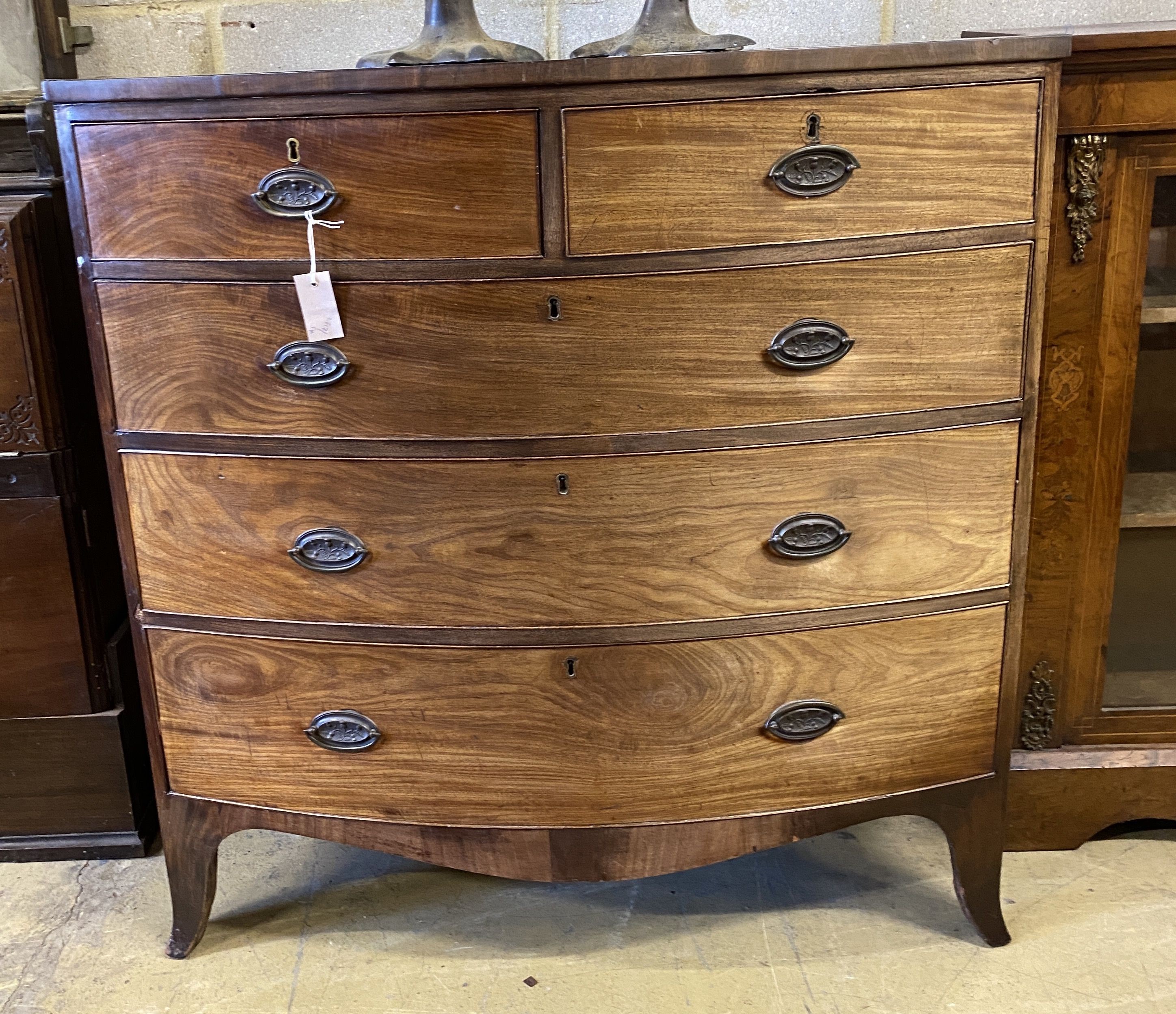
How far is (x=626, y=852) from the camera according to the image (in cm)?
154

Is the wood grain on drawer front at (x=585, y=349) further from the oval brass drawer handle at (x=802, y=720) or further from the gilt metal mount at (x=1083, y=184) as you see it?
the oval brass drawer handle at (x=802, y=720)

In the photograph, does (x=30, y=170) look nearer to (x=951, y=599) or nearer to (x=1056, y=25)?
(x=951, y=599)

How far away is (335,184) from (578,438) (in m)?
0.40

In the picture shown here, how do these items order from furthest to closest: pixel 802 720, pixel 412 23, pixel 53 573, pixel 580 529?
pixel 412 23
pixel 53 573
pixel 802 720
pixel 580 529

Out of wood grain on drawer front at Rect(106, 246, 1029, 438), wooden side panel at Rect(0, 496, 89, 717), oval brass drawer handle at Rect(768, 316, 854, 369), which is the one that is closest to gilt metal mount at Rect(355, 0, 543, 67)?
wood grain on drawer front at Rect(106, 246, 1029, 438)

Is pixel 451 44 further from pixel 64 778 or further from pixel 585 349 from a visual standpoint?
pixel 64 778

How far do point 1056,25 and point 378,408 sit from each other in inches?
53.6

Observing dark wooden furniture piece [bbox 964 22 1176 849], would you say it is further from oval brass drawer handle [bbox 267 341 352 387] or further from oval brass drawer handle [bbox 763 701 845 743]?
oval brass drawer handle [bbox 267 341 352 387]

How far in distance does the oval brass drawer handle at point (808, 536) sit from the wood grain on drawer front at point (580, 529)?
0.01 meters

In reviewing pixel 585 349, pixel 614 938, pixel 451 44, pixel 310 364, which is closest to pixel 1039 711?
pixel 614 938

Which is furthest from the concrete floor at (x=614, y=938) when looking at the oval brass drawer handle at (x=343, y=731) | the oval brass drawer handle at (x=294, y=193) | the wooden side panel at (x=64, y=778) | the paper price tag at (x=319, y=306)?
the oval brass drawer handle at (x=294, y=193)

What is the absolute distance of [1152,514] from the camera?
175cm

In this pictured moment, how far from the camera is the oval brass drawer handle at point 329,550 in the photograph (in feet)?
4.73

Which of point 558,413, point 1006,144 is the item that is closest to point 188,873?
point 558,413
